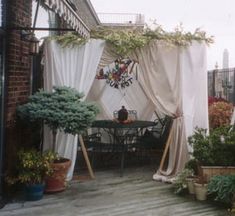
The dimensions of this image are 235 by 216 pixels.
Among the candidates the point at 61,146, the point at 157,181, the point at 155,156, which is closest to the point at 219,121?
the point at 155,156

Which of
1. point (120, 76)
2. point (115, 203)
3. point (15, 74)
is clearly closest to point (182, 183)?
point (115, 203)

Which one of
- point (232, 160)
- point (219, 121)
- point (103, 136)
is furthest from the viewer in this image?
point (103, 136)

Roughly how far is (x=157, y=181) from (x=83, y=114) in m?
1.94

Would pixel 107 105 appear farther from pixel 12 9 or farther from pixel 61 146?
pixel 12 9

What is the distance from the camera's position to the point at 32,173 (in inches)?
216

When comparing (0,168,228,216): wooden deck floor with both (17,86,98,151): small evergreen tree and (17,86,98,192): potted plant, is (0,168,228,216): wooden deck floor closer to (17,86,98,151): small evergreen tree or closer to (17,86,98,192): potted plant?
(17,86,98,192): potted plant

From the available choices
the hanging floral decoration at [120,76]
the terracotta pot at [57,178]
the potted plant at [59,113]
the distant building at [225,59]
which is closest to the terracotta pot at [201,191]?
the potted plant at [59,113]

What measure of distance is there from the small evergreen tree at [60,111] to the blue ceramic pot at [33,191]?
0.87 metres

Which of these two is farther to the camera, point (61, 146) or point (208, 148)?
point (61, 146)

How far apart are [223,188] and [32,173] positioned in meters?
2.60

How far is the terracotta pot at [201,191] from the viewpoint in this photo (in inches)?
219

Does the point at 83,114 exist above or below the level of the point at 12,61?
below

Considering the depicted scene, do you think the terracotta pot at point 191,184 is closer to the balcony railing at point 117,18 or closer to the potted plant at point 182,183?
the potted plant at point 182,183

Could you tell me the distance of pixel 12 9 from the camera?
18.1 feet
